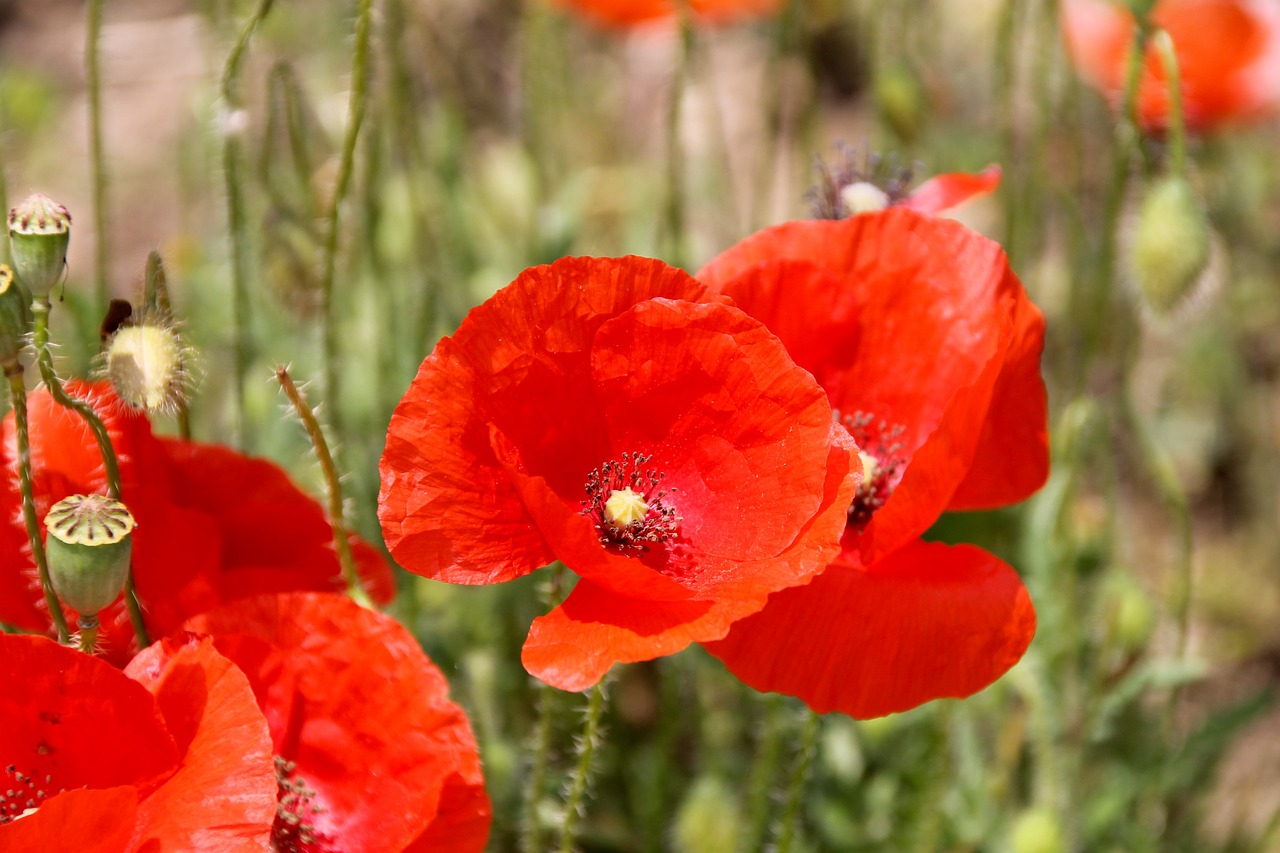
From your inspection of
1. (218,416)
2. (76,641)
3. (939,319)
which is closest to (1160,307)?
(939,319)

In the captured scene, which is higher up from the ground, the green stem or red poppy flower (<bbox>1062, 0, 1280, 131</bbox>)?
the green stem

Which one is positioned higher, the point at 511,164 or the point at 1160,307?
the point at 1160,307

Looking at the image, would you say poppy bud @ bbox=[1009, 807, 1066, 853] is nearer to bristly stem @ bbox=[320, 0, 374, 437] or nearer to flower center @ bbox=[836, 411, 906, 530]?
flower center @ bbox=[836, 411, 906, 530]

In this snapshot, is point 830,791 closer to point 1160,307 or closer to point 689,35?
point 1160,307

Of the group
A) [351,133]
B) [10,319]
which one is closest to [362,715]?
[10,319]

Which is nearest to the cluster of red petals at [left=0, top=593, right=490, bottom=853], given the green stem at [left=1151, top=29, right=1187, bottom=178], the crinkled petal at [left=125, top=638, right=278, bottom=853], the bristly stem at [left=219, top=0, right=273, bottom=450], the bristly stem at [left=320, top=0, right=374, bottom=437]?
the crinkled petal at [left=125, top=638, right=278, bottom=853]

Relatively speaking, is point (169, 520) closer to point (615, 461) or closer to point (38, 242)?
point (38, 242)

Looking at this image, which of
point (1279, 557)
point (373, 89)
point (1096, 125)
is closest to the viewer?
point (373, 89)

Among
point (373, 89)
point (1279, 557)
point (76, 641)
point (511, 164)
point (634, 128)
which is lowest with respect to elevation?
point (1279, 557)
